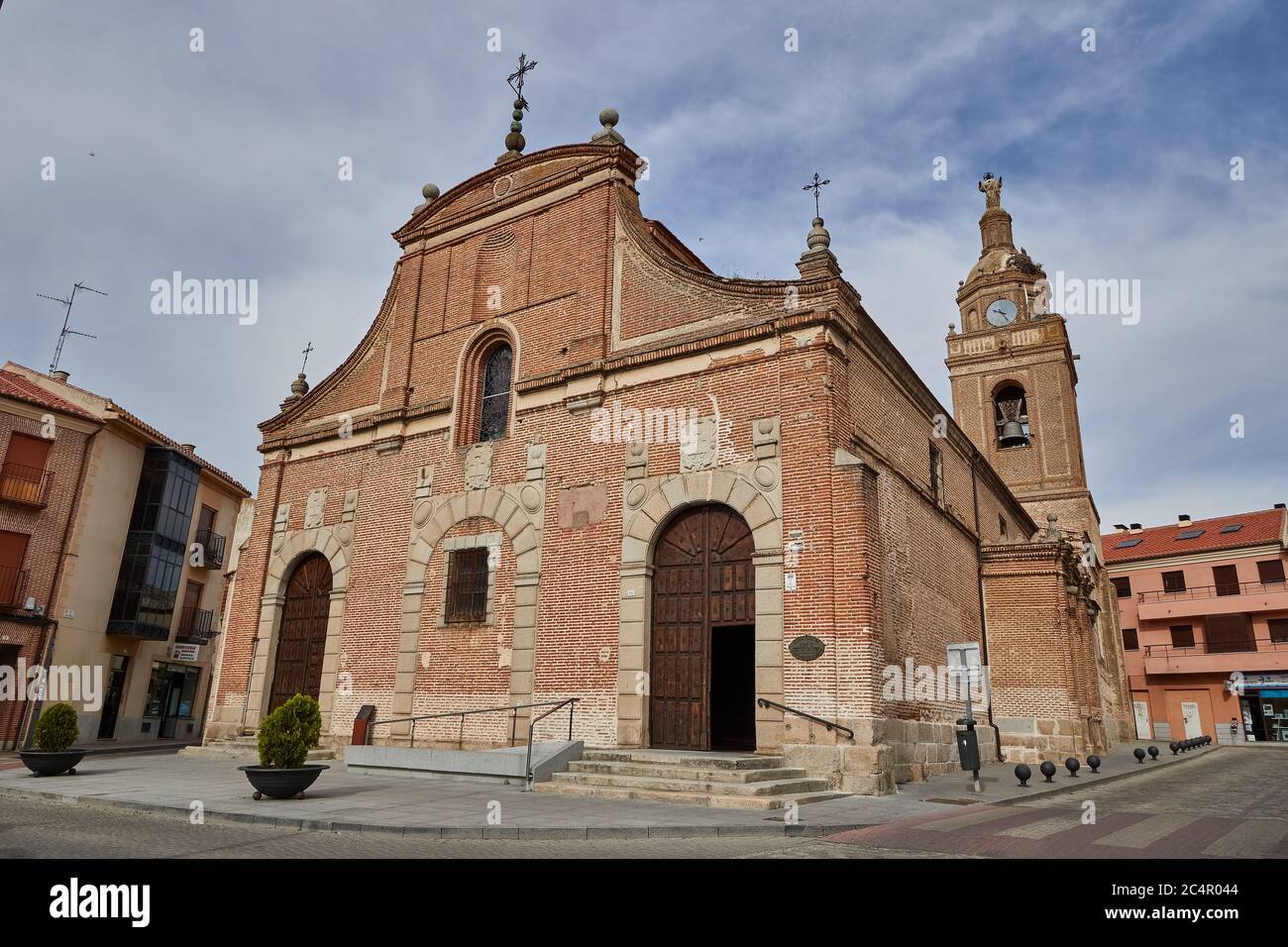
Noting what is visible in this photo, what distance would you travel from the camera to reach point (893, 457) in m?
15.0

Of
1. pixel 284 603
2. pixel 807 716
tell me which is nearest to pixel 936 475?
pixel 807 716

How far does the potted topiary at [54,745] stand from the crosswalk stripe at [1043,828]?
42.4ft

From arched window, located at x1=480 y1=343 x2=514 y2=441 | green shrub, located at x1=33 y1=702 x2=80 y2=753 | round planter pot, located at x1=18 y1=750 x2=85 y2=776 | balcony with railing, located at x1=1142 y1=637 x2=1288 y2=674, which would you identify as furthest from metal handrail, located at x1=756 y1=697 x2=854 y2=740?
balcony with railing, located at x1=1142 y1=637 x2=1288 y2=674

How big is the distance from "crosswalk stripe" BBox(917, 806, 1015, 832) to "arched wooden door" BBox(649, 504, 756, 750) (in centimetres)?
423

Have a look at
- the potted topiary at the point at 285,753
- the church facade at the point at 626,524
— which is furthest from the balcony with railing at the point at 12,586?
the potted topiary at the point at 285,753

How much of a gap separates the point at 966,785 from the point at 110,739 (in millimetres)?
27572

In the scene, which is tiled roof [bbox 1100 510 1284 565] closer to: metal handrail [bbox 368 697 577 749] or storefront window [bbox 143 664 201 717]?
metal handrail [bbox 368 697 577 749]

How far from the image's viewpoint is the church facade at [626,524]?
12.5 meters

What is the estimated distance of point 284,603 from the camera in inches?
743

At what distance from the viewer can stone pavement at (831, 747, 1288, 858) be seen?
23.4 feet

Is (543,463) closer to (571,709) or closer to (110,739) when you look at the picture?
(571,709)

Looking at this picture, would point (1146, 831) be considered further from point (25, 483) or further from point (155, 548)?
point (155, 548)

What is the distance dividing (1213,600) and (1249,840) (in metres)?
39.1
